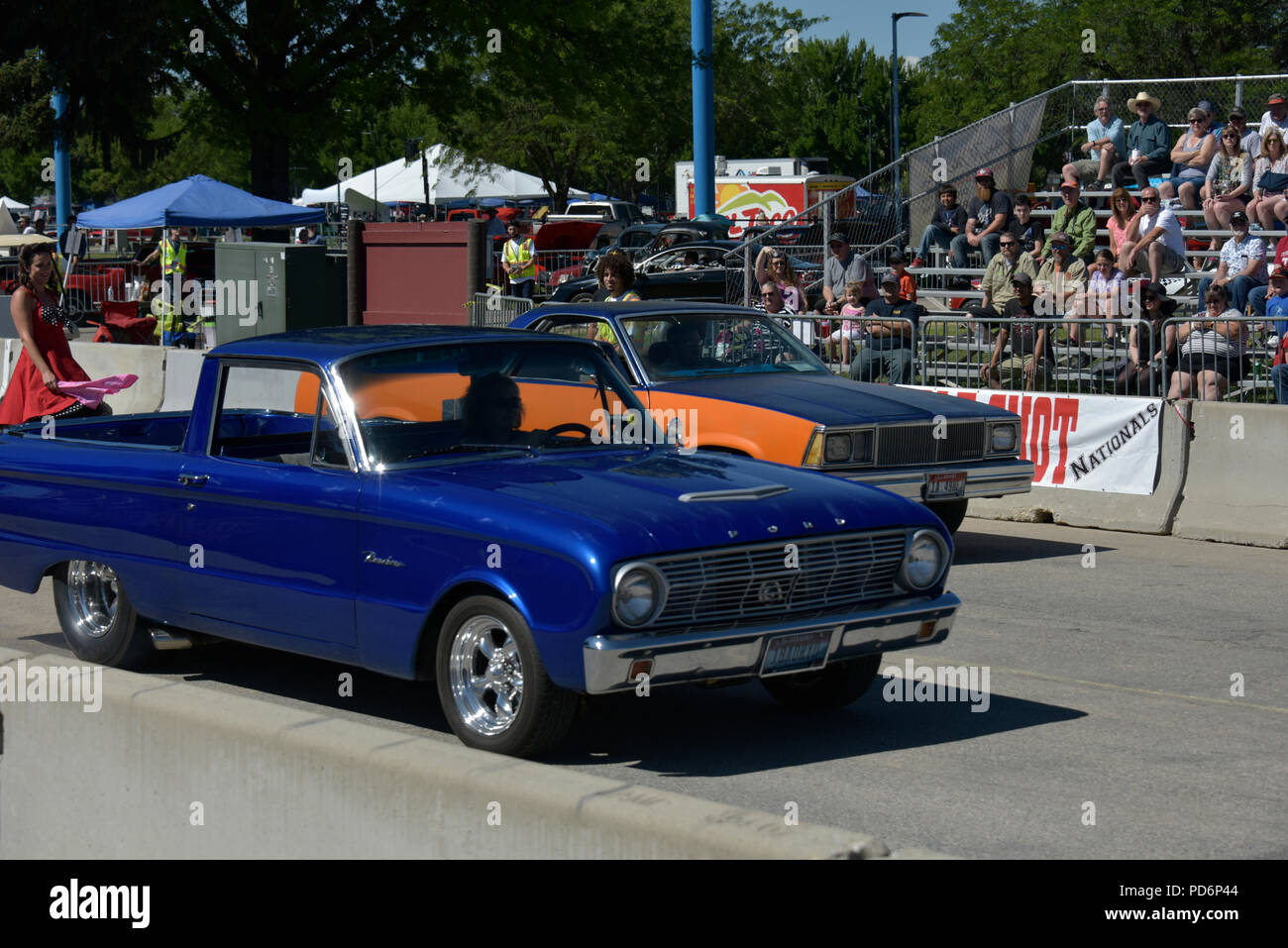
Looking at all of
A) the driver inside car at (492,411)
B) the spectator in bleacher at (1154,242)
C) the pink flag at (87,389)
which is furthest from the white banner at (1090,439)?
the driver inside car at (492,411)

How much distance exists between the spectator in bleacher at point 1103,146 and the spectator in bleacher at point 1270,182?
2.73 m

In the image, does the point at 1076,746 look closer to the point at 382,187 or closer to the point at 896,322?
the point at 896,322

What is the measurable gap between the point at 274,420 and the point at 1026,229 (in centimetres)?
1425

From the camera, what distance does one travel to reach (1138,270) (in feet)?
61.2

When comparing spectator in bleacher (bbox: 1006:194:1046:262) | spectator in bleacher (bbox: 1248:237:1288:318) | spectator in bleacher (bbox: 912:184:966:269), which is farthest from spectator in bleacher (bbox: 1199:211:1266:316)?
spectator in bleacher (bbox: 912:184:966:269)

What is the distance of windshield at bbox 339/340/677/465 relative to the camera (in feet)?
22.6

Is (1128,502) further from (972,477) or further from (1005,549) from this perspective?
(972,477)

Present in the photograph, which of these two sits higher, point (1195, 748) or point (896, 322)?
point (896, 322)

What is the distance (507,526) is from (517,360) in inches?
55.5

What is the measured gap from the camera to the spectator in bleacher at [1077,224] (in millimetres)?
19375

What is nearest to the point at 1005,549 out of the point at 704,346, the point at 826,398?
the point at 826,398

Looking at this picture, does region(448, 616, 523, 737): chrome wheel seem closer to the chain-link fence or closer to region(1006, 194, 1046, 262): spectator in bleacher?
region(1006, 194, 1046, 262): spectator in bleacher

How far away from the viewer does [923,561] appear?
21.8ft
